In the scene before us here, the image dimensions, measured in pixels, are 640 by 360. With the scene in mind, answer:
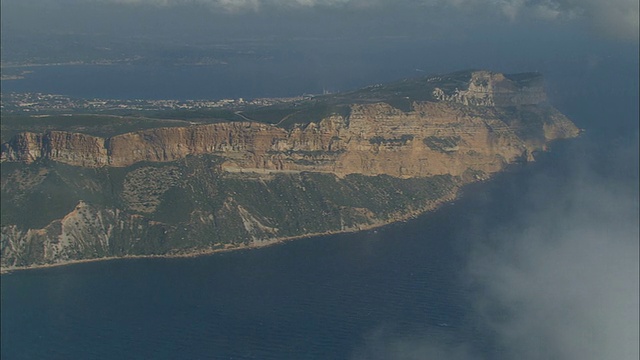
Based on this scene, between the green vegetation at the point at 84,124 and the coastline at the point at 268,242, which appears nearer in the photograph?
the coastline at the point at 268,242

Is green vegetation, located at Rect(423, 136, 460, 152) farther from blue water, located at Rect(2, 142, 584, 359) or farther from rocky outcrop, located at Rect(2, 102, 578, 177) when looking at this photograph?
blue water, located at Rect(2, 142, 584, 359)

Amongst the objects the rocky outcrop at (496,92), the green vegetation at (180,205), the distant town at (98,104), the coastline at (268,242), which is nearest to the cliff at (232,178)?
the green vegetation at (180,205)

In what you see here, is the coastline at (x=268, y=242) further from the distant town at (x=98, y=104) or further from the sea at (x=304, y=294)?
the distant town at (x=98, y=104)

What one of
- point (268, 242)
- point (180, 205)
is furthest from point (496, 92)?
point (180, 205)

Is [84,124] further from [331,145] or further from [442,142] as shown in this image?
[442,142]

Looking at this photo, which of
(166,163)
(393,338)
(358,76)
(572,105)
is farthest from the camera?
(358,76)

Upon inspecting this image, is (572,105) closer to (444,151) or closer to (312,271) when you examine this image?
(444,151)

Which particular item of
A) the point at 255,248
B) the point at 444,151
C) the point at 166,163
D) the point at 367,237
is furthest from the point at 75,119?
the point at 444,151
